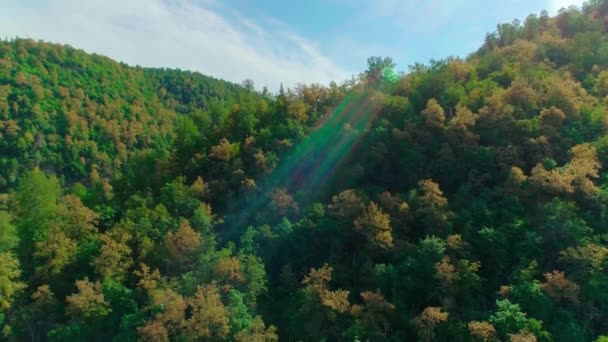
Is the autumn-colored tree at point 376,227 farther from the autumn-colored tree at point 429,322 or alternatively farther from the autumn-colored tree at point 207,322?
the autumn-colored tree at point 207,322

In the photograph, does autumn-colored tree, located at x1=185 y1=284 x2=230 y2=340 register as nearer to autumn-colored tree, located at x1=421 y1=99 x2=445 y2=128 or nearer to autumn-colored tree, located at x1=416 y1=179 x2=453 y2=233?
autumn-colored tree, located at x1=416 y1=179 x2=453 y2=233

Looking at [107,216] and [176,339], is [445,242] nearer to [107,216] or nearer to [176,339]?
[176,339]

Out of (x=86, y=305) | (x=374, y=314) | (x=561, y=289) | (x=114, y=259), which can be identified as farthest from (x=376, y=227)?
(x=86, y=305)

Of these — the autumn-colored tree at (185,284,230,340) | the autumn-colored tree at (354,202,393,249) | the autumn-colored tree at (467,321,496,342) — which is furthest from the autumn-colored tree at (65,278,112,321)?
the autumn-colored tree at (467,321,496,342)

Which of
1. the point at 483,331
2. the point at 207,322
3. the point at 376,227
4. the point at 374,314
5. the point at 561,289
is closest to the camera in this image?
the point at 483,331

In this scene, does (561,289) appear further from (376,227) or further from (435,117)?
(435,117)

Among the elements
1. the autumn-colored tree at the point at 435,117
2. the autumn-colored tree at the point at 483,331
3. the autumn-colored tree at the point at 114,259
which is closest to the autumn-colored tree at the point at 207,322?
the autumn-colored tree at the point at 114,259

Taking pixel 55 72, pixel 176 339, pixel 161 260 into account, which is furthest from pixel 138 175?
pixel 55 72

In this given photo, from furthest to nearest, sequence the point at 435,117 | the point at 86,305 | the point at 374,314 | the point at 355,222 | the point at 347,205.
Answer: the point at 435,117
the point at 347,205
the point at 355,222
the point at 86,305
the point at 374,314

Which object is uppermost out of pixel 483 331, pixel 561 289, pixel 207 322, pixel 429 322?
pixel 561 289
